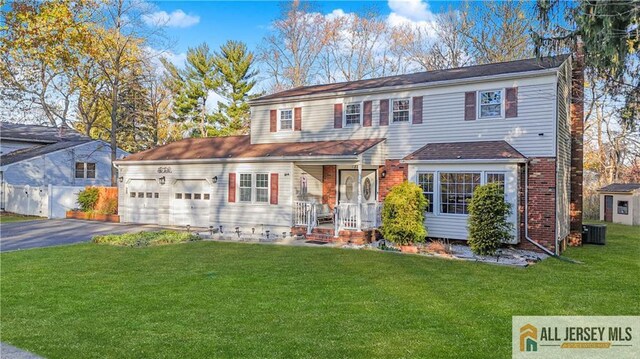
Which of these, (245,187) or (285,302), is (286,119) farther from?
(285,302)

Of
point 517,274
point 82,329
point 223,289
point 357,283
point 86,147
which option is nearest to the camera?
point 82,329

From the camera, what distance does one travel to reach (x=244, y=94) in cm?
3862

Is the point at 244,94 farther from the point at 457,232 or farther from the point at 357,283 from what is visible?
the point at 357,283

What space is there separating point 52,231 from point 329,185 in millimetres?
11236

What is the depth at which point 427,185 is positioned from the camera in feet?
47.5

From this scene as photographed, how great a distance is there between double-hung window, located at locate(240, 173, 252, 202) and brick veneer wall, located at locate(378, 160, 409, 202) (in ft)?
17.3

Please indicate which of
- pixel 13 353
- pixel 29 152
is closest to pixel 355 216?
pixel 13 353

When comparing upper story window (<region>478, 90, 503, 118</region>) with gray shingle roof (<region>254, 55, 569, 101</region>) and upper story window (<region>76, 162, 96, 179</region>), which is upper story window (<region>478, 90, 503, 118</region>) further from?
upper story window (<region>76, 162, 96, 179</region>)

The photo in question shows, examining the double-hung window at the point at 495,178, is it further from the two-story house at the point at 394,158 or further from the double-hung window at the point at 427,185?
the double-hung window at the point at 427,185

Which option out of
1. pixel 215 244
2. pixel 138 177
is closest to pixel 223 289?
pixel 215 244

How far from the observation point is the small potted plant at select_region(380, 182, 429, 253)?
13255 mm

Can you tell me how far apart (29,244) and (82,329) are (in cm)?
1026

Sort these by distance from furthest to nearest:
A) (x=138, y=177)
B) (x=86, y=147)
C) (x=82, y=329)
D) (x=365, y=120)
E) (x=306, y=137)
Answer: (x=86, y=147)
(x=138, y=177)
(x=306, y=137)
(x=365, y=120)
(x=82, y=329)

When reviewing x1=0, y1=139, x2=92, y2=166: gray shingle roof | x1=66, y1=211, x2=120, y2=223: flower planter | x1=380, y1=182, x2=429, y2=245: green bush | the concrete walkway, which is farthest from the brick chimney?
x1=0, y1=139, x2=92, y2=166: gray shingle roof
